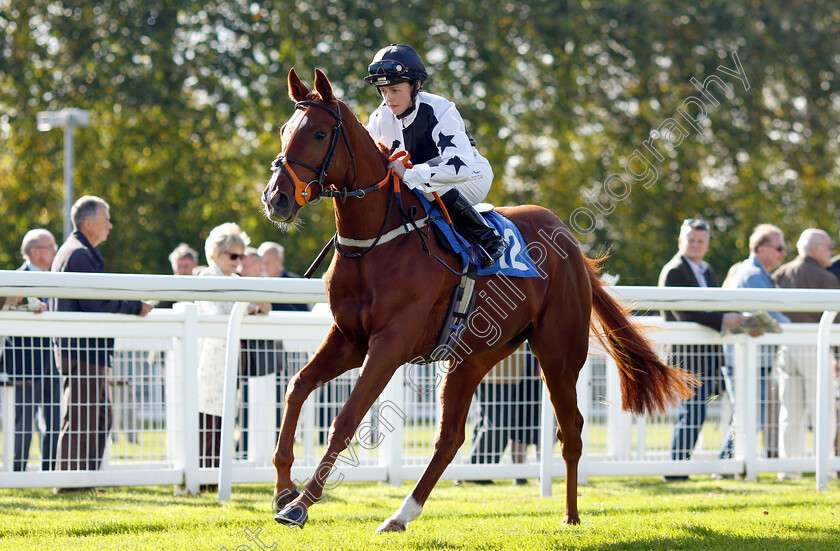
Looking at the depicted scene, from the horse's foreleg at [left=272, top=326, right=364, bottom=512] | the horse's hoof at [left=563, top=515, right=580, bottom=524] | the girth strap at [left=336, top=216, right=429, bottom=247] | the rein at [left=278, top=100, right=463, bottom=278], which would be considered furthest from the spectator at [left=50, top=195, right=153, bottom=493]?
the horse's hoof at [left=563, top=515, right=580, bottom=524]

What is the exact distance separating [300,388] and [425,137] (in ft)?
4.23

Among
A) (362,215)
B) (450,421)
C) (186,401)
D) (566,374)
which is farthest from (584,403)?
(362,215)

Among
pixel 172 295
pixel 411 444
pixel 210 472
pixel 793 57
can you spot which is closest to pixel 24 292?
pixel 172 295

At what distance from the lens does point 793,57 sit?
18.8 metres

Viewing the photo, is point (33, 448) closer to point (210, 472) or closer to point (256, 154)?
point (210, 472)

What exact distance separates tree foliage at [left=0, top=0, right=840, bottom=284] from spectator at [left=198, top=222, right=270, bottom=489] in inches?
415

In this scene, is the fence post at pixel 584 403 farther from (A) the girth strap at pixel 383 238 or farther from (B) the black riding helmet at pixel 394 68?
(B) the black riding helmet at pixel 394 68

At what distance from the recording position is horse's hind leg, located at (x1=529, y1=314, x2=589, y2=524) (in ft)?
16.7

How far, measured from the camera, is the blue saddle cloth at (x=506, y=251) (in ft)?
15.2

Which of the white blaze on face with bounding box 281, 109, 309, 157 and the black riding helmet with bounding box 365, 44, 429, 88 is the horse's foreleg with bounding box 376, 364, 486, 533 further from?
the white blaze on face with bounding box 281, 109, 309, 157

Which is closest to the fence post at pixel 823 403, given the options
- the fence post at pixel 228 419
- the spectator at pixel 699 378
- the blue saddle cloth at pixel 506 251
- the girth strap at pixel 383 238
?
the spectator at pixel 699 378

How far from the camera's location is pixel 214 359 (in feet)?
21.7

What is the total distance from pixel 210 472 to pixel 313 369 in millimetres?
2275

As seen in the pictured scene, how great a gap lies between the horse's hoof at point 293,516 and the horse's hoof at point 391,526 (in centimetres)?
82
